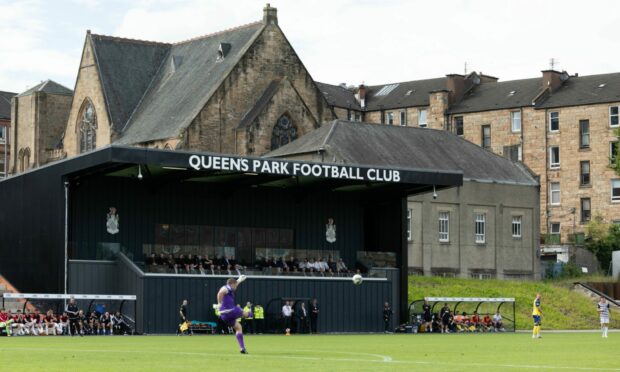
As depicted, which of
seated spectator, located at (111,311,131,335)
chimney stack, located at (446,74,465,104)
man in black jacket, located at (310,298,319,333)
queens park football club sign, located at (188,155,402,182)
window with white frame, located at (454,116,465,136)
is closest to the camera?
seated spectator, located at (111,311,131,335)

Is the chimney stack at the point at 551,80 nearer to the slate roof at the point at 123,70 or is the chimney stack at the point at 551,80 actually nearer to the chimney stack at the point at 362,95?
the chimney stack at the point at 362,95

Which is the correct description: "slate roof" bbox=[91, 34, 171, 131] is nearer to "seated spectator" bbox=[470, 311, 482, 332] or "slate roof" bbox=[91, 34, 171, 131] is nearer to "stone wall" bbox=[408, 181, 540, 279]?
"stone wall" bbox=[408, 181, 540, 279]

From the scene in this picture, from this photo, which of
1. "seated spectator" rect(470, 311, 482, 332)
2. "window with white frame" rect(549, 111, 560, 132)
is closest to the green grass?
"seated spectator" rect(470, 311, 482, 332)

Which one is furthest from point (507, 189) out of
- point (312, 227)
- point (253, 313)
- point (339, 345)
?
point (339, 345)

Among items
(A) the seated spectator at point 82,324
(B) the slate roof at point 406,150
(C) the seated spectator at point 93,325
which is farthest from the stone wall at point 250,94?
(A) the seated spectator at point 82,324

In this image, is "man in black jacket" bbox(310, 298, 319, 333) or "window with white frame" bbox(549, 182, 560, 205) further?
"window with white frame" bbox(549, 182, 560, 205)

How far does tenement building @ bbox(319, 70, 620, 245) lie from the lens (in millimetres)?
105500

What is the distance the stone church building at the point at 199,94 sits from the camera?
8019cm

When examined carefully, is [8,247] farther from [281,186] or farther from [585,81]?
[585,81]

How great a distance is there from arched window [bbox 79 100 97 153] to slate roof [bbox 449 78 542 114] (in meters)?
37.0

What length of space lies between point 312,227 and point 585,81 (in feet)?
199

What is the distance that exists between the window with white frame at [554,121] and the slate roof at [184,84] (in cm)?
3256

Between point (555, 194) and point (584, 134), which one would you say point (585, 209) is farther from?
point (584, 134)

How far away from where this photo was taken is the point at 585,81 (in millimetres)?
110188
